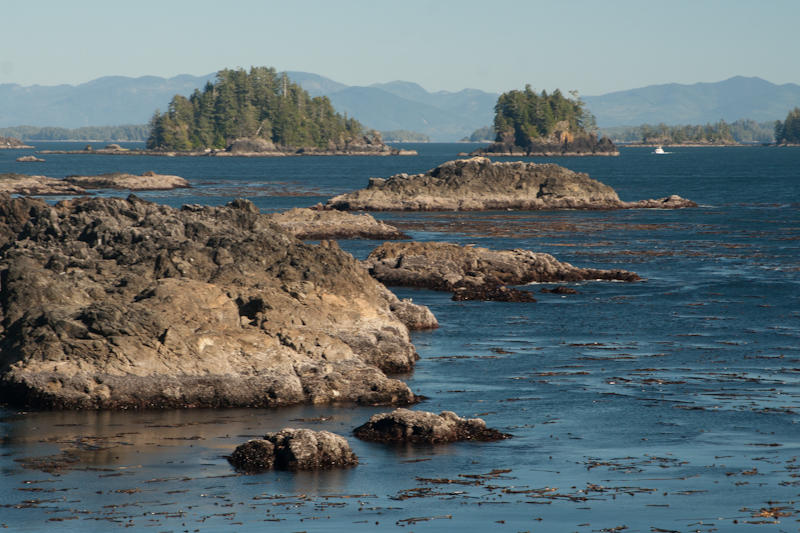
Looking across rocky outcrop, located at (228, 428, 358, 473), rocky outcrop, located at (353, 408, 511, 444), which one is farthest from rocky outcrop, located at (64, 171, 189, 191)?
rocky outcrop, located at (228, 428, 358, 473)

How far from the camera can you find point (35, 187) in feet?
424

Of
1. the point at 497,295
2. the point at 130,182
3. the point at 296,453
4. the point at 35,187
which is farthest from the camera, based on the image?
the point at 130,182

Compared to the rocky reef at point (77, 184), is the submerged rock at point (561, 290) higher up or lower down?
lower down

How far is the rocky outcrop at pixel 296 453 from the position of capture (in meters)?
24.0

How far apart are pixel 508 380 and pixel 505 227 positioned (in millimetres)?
56971

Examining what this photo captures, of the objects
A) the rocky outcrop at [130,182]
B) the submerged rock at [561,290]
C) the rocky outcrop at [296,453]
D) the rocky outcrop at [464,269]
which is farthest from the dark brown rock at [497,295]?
the rocky outcrop at [130,182]

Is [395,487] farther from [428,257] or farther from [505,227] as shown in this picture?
[505,227]

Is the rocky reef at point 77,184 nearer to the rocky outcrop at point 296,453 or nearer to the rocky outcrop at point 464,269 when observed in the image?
the rocky outcrop at point 464,269

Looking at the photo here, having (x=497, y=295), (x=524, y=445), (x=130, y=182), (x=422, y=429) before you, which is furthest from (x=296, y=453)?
(x=130, y=182)

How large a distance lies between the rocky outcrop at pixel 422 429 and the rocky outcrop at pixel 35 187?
4120 inches

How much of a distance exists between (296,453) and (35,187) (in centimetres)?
11313

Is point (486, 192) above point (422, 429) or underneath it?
above

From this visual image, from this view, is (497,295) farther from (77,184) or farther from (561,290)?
(77,184)

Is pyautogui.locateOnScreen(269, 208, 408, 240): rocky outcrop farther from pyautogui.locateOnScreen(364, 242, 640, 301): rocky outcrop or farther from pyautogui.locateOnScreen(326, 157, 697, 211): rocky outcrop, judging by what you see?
pyautogui.locateOnScreen(326, 157, 697, 211): rocky outcrop
